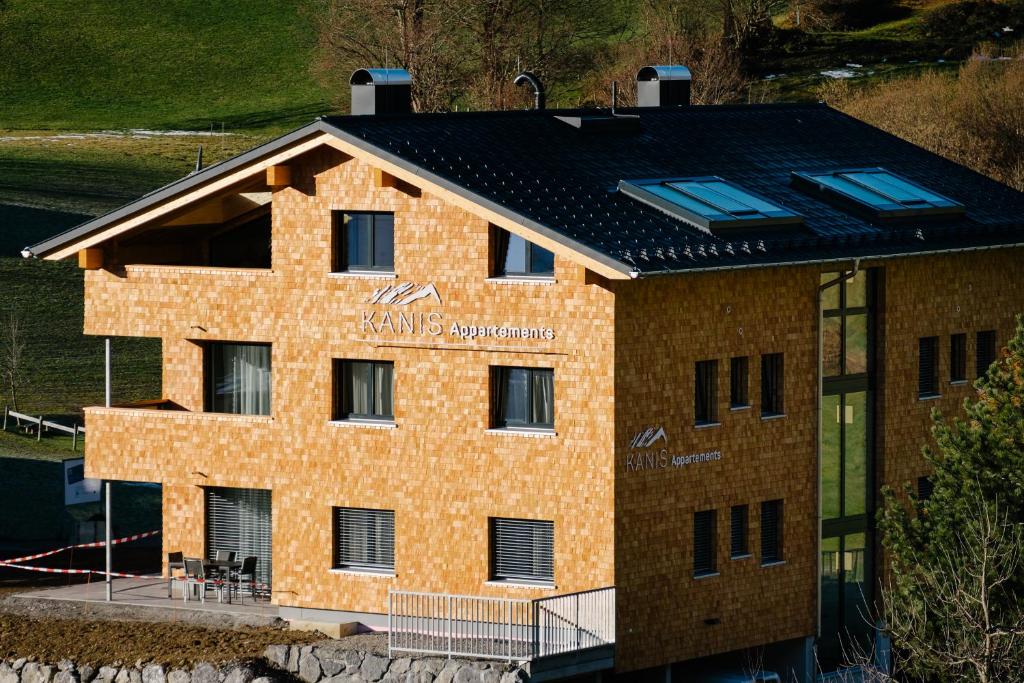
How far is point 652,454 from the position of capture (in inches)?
1387

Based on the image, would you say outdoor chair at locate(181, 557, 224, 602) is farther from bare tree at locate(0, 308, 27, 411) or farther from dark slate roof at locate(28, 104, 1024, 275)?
bare tree at locate(0, 308, 27, 411)

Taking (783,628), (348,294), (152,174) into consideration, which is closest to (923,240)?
(783,628)

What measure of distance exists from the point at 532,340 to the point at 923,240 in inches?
310

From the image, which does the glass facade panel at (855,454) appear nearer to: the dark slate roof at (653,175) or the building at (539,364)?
the building at (539,364)

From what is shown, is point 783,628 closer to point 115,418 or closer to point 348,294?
point 348,294

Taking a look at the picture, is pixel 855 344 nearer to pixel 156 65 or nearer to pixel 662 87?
pixel 662 87

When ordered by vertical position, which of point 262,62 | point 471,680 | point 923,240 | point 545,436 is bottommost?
point 471,680

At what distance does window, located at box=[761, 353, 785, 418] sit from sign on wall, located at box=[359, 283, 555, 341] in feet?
14.8

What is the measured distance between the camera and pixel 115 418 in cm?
3853

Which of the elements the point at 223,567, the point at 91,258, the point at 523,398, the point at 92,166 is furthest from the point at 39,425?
the point at 92,166

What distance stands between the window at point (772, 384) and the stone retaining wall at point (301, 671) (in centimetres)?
721

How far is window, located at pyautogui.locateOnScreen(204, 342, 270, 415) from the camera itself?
38.3 meters

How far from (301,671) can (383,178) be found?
25.3 ft

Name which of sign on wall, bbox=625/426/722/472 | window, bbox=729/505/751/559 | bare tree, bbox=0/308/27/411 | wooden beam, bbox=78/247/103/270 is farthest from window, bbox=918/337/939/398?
bare tree, bbox=0/308/27/411
